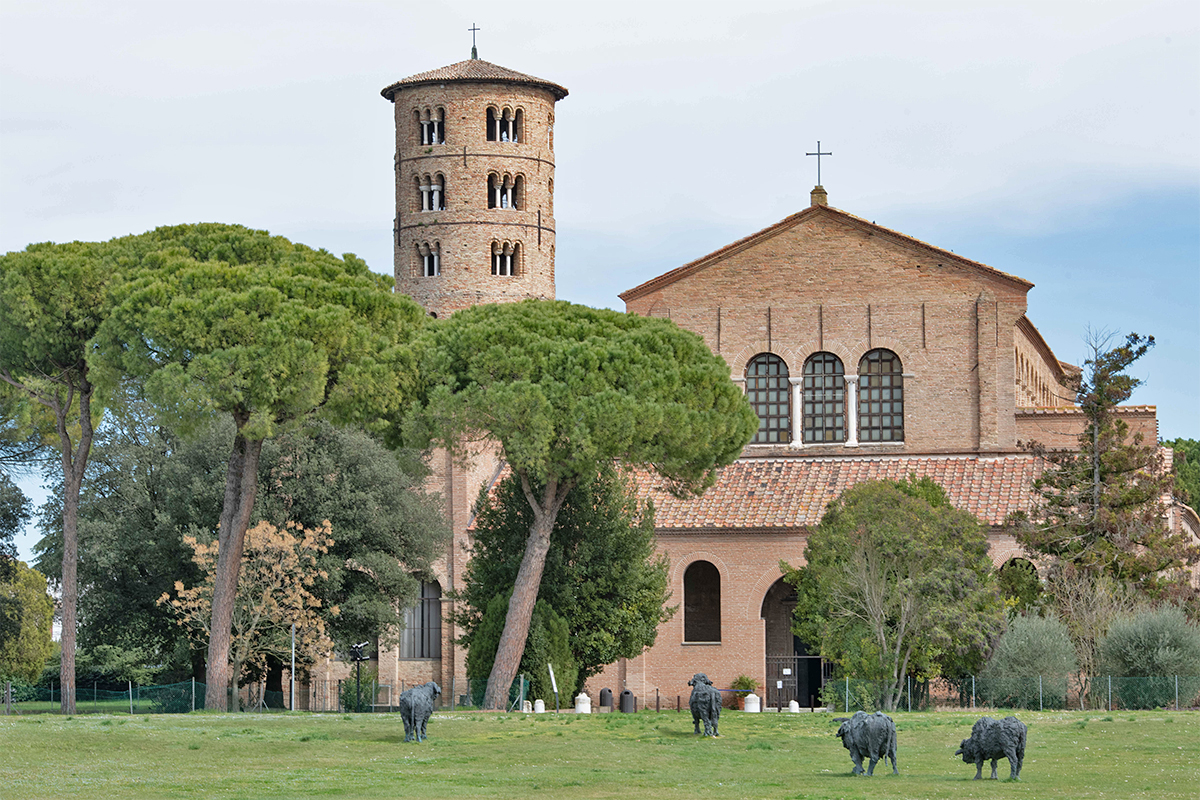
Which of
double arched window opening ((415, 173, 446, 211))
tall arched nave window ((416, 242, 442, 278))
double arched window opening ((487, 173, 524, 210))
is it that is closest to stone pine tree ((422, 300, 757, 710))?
tall arched nave window ((416, 242, 442, 278))

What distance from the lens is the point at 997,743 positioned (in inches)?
835

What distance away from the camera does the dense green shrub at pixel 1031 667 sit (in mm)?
35875

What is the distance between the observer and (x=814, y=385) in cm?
4728

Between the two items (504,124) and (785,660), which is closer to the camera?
(785,660)

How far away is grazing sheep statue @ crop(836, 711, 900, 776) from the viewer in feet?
71.9

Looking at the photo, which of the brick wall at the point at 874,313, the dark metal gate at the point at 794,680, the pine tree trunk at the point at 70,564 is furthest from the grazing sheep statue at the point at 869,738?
the brick wall at the point at 874,313

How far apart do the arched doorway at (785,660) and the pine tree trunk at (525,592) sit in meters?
10.6

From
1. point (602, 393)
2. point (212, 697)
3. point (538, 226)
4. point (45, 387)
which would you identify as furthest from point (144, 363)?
point (538, 226)

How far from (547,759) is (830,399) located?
2478 cm

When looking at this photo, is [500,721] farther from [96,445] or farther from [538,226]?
[538,226]

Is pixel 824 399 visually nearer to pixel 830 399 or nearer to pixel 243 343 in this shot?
pixel 830 399

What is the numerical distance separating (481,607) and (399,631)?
1143cm

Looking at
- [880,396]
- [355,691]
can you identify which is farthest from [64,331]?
[880,396]

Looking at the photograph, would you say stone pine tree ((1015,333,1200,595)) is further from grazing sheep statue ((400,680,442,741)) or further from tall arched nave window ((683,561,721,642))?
grazing sheep statue ((400,680,442,741))
